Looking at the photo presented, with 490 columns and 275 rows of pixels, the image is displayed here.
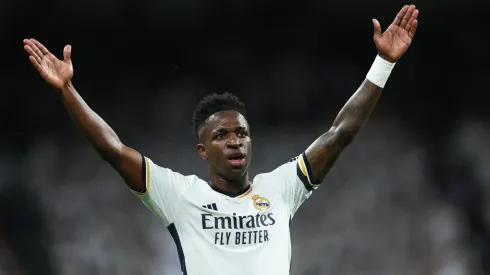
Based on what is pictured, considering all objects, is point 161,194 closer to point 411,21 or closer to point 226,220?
point 226,220

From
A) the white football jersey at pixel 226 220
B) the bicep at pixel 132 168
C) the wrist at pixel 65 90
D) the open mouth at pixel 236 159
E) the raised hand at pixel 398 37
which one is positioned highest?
the raised hand at pixel 398 37

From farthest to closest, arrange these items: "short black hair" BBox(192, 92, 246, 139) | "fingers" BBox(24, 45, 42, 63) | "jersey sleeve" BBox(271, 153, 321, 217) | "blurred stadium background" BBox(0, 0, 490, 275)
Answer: "blurred stadium background" BBox(0, 0, 490, 275) < "short black hair" BBox(192, 92, 246, 139) < "jersey sleeve" BBox(271, 153, 321, 217) < "fingers" BBox(24, 45, 42, 63)

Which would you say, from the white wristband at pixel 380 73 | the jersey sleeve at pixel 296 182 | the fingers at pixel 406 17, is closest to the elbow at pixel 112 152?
the jersey sleeve at pixel 296 182

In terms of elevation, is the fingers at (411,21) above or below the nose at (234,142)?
above

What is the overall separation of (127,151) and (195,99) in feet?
14.6

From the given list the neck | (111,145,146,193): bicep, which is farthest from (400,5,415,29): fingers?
(111,145,146,193): bicep

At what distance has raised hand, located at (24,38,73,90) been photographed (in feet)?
12.0

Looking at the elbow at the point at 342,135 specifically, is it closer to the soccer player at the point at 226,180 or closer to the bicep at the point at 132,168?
the soccer player at the point at 226,180

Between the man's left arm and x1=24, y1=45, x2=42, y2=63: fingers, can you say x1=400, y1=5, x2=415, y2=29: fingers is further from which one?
x1=24, y1=45, x2=42, y2=63: fingers

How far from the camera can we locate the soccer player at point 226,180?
366 centimetres

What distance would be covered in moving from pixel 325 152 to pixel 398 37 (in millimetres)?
906

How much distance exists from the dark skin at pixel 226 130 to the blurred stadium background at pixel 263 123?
12.1 ft

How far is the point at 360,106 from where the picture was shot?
4.03 m

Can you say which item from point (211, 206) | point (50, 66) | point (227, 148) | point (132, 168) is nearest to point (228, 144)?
point (227, 148)
